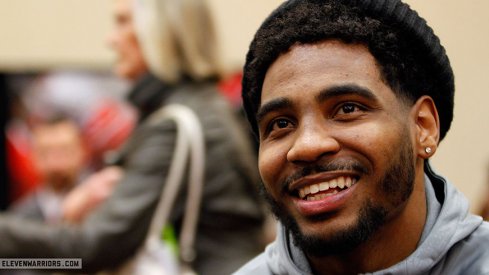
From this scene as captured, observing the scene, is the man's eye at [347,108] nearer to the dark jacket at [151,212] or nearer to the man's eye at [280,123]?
the man's eye at [280,123]

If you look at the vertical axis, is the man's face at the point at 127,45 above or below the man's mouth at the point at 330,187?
below

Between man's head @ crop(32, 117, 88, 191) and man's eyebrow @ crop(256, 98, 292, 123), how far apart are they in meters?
3.76

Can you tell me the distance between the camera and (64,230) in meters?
3.99

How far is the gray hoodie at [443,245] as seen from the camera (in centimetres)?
250

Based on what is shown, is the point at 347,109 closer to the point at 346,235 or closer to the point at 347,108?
the point at 347,108

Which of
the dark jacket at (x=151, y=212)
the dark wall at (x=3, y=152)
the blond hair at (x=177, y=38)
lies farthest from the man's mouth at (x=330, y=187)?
the dark wall at (x=3, y=152)

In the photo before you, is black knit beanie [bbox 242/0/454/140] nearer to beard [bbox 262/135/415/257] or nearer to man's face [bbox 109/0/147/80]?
beard [bbox 262/135/415/257]

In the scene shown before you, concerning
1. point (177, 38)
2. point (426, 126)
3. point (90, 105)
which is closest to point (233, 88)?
point (90, 105)

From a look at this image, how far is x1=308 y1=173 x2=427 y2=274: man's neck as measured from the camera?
2.59 meters

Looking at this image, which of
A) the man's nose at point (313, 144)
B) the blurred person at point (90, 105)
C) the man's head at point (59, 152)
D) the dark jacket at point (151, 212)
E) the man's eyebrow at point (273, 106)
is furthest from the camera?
the blurred person at point (90, 105)

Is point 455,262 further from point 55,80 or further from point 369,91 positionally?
point 55,80

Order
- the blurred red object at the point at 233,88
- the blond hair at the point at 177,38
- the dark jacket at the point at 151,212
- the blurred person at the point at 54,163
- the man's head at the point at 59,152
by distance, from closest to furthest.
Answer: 1. the dark jacket at the point at 151,212
2. the blond hair at the point at 177,38
3. the blurred person at the point at 54,163
4. the man's head at the point at 59,152
5. the blurred red object at the point at 233,88

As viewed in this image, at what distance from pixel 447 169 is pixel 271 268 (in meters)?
4.30

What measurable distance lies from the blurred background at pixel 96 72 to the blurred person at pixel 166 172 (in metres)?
2.35
